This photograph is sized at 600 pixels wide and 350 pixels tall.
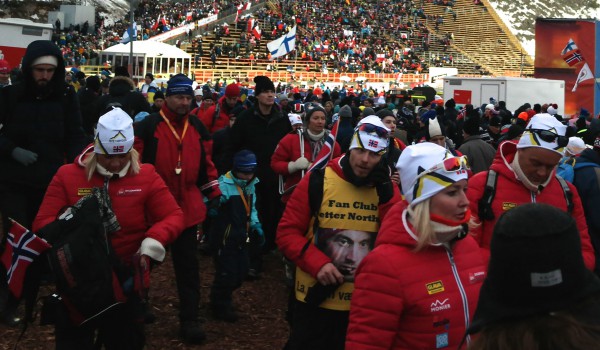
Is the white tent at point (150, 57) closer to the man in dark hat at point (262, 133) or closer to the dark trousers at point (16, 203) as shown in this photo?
the man in dark hat at point (262, 133)

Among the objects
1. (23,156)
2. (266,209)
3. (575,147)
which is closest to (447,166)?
(23,156)

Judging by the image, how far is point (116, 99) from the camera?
10078 millimetres

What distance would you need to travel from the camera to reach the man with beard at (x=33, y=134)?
583cm

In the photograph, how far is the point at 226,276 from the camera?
7.07 meters

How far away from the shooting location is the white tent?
1446 inches

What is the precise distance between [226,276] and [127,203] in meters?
2.95

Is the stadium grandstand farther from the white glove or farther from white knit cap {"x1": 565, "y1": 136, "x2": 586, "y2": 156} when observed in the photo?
the white glove

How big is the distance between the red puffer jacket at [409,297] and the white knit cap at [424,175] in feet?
0.55

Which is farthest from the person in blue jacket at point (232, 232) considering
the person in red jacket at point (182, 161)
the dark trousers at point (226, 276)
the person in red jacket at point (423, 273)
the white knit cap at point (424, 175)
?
the person in red jacket at point (423, 273)

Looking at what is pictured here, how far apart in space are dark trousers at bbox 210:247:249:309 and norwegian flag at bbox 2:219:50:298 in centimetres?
321

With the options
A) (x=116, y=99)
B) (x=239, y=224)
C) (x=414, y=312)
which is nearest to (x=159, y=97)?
(x=116, y=99)

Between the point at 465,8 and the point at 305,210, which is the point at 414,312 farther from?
the point at 465,8

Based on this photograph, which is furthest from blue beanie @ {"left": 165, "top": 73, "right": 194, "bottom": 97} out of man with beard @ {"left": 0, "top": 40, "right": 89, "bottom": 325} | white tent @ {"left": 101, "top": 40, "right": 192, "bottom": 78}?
white tent @ {"left": 101, "top": 40, "right": 192, "bottom": 78}

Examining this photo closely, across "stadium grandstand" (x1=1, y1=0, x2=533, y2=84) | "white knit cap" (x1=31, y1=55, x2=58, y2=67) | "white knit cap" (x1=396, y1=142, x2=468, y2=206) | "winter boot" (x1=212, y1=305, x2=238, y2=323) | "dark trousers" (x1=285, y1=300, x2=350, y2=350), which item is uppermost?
"stadium grandstand" (x1=1, y1=0, x2=533, y2=84)
